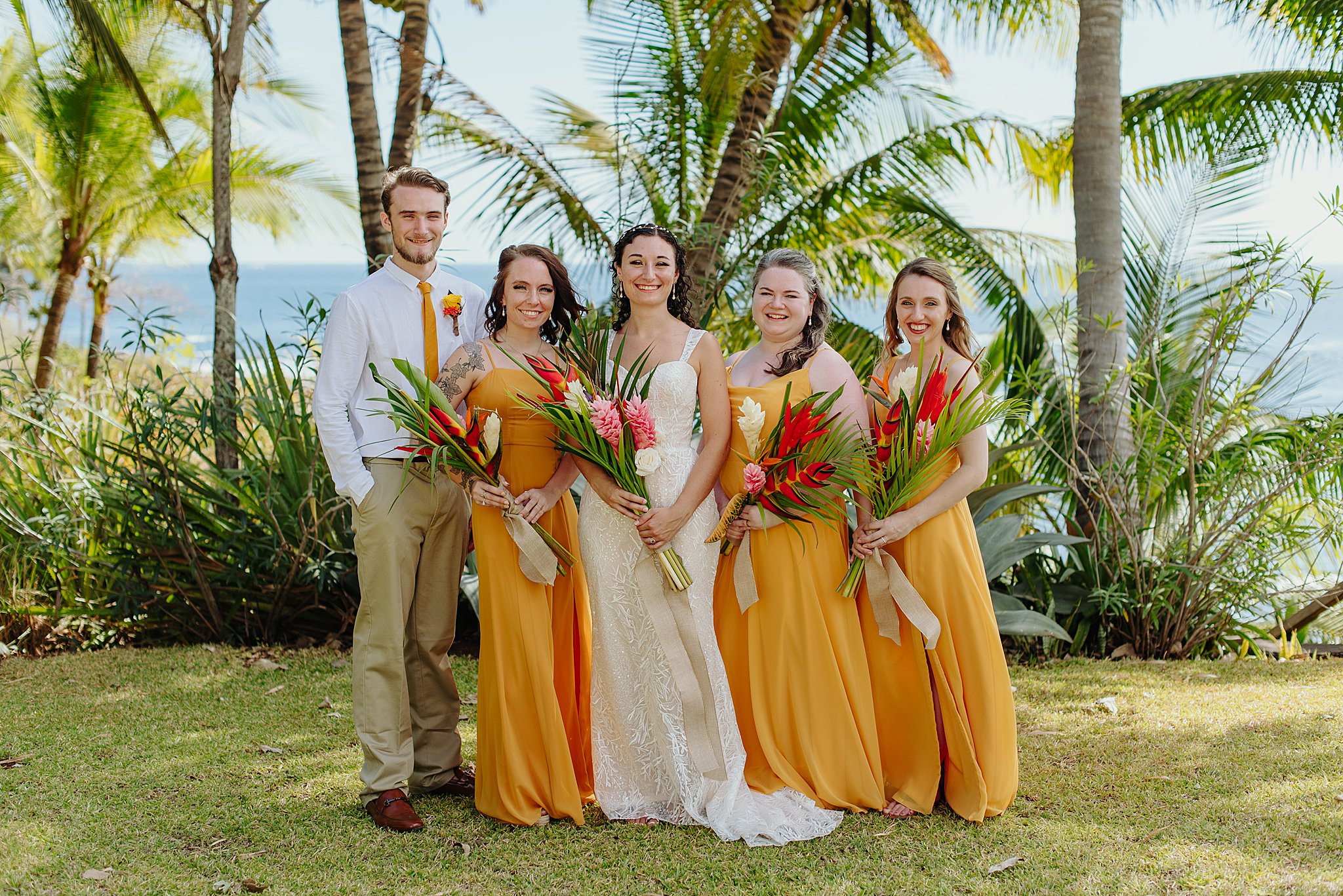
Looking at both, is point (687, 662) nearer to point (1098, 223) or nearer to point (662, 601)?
point (662, 601)

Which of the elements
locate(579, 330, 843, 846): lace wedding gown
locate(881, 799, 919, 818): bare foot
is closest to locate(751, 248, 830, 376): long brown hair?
locate(579, 330, 843, 846): lace wedding gown

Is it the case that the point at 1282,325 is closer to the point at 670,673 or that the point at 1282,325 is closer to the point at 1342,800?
the point at 1342,800

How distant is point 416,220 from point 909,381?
6.50 feet

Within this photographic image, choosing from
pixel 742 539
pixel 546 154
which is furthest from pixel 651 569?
pixel 546 154

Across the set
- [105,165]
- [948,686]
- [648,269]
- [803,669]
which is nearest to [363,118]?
[648,269]

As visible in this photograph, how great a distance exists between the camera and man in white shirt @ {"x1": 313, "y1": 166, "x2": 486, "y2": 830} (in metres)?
3.85

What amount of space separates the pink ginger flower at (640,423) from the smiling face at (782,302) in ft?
1.93

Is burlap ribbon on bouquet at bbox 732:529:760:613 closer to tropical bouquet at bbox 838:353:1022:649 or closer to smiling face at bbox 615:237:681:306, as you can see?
tropical bouquet at bbox 838:353:1022:649

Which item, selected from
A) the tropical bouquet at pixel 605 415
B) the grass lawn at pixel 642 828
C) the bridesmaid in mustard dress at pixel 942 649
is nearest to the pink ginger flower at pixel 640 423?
the tropical bouquet at pixel 605 415

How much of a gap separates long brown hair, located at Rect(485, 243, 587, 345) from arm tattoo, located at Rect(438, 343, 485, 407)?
112 millimetres

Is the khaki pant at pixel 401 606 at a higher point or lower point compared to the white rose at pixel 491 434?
lower

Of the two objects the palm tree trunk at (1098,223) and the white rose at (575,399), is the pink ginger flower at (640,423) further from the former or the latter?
the palm tree trunk at (1098,223)

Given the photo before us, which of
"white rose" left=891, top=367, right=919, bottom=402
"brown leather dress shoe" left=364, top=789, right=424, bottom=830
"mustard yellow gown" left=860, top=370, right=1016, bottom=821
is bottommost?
"brown leather dress shoe" left=364, top=789, right=424, bottom=830

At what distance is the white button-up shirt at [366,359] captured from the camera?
381cm
